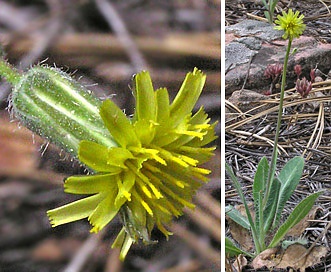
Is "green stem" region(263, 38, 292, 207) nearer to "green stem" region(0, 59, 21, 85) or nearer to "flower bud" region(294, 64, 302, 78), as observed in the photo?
"flower bud" region(294, 64, 302, 78)

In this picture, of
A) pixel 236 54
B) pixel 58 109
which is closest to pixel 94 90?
pixel 58 109

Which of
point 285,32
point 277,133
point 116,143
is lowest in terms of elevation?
point 277,133

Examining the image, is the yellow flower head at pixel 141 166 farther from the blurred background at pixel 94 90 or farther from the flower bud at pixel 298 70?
the flower bud at pixel 298 70

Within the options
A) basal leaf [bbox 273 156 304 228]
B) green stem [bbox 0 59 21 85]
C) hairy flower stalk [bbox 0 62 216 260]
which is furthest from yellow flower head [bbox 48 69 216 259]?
basal leaf [bbox 273 156 304 228]

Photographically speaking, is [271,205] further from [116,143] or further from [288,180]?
[116,143]

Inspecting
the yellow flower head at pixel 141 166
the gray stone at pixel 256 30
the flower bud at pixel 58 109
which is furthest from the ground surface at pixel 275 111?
the flower bud at pixel 58 109
